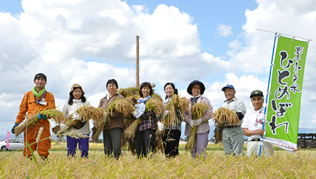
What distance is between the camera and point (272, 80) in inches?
197

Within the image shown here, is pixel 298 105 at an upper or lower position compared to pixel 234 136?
upper

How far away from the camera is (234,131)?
4.76 m

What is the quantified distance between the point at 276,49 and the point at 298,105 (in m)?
1.13

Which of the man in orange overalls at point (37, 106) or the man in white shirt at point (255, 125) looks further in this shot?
the man in orange overalls at point (37, 106)

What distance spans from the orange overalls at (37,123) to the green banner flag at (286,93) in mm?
3993

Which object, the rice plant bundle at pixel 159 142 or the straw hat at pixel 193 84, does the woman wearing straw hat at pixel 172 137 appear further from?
the straw hat at pixel 193 84

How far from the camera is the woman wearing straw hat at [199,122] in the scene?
4.87m

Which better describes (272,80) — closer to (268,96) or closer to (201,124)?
(268,96)

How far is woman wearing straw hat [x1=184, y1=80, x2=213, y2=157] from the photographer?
4867 millimetres

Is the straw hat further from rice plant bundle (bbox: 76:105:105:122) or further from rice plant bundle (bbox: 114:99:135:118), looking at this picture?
rice plant bundle (bbox: 76:105:105:122)

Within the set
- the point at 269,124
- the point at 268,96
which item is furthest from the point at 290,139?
the point at 268,96

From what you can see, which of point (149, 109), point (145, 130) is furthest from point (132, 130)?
point (149, 109)

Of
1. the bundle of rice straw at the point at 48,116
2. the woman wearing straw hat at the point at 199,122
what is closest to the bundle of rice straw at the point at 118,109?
the bundle of rice straw at the point at 48,116

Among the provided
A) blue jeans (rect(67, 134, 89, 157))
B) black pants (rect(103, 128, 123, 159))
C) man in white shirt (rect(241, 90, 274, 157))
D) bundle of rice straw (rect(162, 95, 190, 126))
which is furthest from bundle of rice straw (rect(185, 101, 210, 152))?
blue jeans (rect(67, 134, 89, 157))
